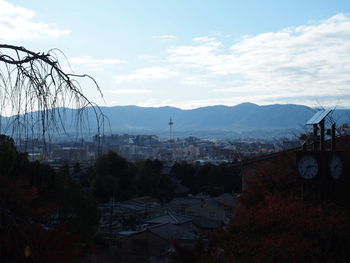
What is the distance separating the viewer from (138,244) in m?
19.0


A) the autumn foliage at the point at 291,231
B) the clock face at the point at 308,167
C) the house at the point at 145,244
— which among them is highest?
the clock face at the point at 308,167

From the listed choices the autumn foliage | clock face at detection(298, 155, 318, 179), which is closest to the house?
the autumn foliage

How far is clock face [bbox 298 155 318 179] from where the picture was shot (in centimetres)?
845

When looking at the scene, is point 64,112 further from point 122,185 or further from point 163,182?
point 163,182

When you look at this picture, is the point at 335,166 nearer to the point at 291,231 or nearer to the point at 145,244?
the point at 291,231

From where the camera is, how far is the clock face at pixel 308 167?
8.45 m

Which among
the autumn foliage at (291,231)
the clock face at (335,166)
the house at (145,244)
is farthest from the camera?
the house at (145,244)

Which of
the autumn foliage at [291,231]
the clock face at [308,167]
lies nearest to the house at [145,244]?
the autumn foliage at [291,231]

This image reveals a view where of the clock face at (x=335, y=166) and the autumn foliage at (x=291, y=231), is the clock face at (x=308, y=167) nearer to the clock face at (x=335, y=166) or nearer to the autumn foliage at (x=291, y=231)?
the clock face at (x=335, y=166)

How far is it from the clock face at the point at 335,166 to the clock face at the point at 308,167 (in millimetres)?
286

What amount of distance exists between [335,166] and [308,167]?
0.54 m

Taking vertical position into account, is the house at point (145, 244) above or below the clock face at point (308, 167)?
below

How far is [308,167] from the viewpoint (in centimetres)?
850

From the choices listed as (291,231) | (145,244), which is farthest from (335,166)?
(145,244)
